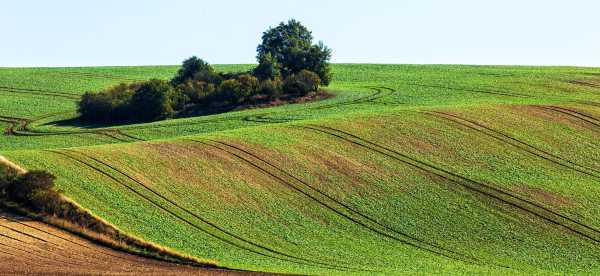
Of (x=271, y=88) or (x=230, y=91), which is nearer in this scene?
(x=230, y=91)

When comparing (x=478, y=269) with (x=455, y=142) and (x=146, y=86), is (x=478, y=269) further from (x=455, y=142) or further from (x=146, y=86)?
(x=146, y=86)

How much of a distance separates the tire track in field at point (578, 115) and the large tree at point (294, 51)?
2665 cm

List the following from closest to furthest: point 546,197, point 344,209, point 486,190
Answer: point 344,209
point 546,197
point 486,190

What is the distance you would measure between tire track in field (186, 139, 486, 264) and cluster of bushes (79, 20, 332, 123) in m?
24.0

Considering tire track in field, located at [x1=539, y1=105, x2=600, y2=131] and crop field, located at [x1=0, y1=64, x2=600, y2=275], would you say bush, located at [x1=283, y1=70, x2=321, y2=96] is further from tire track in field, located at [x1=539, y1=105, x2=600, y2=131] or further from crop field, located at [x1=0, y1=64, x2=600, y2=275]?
tire track in field, located at [x1=539, y1=105, x2=600, y2=131]

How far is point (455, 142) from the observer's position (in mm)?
82500

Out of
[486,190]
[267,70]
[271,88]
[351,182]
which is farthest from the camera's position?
[267,70]

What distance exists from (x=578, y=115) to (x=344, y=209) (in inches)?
1295

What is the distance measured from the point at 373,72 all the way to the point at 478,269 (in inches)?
3108

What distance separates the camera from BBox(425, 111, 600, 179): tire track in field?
78.9m

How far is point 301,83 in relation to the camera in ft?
356

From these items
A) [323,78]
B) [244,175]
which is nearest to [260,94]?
[323,78]

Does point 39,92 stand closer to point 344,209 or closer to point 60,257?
point 344,209

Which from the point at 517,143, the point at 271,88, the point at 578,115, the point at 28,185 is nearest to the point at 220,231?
the point at 28,185
